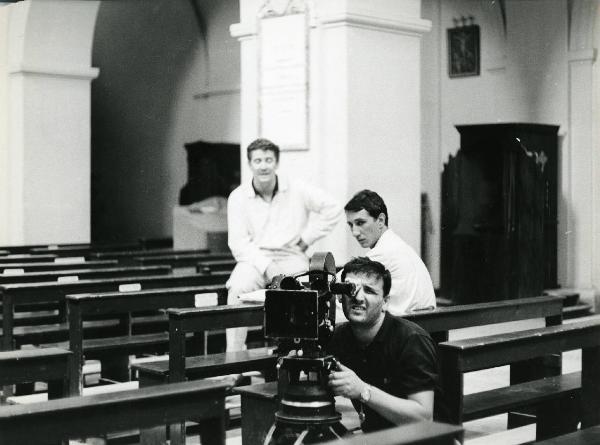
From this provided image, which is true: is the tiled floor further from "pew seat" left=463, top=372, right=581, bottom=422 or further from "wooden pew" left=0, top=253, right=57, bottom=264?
"wooden pew" left=0, top=253, right=57, bottom=264

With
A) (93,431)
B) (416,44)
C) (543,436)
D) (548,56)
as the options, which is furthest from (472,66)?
(93,431)

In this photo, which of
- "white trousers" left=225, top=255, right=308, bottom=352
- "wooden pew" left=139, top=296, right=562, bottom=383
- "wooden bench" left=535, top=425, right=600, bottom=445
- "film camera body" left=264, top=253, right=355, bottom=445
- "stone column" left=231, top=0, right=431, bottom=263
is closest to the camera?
"film camera body" left=264, top=253, right=355, bottom=445

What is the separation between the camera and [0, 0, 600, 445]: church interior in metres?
4.53

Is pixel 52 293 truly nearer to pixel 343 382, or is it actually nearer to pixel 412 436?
pixel 343 382

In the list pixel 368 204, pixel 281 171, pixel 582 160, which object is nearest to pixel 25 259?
pixel 281 171

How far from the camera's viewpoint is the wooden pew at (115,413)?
8.65ft

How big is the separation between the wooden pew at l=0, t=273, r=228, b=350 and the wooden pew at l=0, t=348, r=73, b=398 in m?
2.23

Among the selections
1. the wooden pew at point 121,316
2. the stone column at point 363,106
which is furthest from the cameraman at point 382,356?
the stone column at point 363,106

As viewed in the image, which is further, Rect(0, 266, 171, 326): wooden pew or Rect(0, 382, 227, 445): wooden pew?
Rect(0, 266, 171, 326): wooden pew

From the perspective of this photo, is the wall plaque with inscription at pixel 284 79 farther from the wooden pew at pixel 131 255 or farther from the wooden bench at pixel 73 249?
the wooden bench at pixel 73 249

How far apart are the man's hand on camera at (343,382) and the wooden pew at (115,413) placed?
355 millimetres

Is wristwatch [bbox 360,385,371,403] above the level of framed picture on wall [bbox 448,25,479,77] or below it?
below

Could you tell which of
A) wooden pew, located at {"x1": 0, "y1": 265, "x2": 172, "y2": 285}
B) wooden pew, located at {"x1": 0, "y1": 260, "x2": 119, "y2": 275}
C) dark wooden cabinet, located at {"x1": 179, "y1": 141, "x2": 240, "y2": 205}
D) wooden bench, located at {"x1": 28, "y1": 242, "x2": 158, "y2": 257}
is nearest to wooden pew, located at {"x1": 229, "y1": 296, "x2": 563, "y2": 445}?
wooden pew, located at {"x1": 0, "y1": 265, "x2": 172, "y2": 285}

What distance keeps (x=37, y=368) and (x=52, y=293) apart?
257cm
